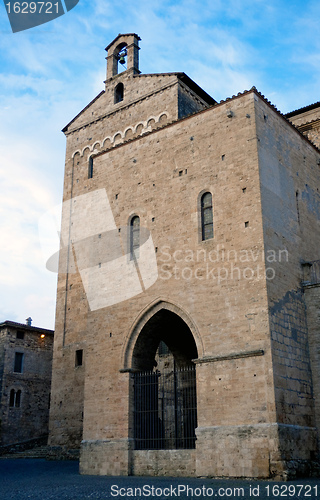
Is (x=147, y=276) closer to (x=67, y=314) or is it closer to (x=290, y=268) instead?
(x=290, y=268)

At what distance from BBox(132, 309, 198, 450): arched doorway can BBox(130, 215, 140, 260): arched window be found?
2.20 m

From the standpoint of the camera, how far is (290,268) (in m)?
14.1

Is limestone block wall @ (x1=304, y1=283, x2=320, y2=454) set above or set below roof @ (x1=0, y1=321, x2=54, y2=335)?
below

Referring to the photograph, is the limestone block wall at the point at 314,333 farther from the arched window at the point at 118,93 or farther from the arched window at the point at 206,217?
the arched window at the point at 118,93

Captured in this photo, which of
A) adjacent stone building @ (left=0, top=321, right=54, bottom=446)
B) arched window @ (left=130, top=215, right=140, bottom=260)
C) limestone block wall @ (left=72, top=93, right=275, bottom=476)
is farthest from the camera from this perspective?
adjacent stone building @ (left=0, top=321, right=54, bottom=446)

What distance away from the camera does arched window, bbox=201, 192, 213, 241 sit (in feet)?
47.8

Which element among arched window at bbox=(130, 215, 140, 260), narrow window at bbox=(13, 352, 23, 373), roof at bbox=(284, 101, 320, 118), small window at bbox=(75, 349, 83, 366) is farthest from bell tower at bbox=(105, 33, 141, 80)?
narrow window at bbox=(13, 352, 23, 373)

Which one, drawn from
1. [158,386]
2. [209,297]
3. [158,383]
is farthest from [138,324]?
[209,297]

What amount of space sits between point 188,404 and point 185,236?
5.33 meters

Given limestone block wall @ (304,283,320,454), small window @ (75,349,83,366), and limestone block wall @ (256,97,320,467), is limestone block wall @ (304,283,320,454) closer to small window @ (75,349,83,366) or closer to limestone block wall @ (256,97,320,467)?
limestone block wall @ (256,97,320,467)

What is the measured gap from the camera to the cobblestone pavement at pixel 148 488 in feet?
31.4

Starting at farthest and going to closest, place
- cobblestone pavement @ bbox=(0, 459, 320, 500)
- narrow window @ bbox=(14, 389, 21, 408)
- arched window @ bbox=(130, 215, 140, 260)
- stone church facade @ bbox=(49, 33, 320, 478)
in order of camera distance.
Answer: narrow window @ bbox=(14, 389, 21, 408) < arched window @ bbox=(130, 215, 140, 260) < stone church facade @ bbox=(49, 33, 320, 478) < cobblestone pavement @ bbox=(0, 459, 320, 500)

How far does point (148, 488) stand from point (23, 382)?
18968 mm

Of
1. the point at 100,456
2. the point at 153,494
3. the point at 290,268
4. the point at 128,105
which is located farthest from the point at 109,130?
the point at 153,494
